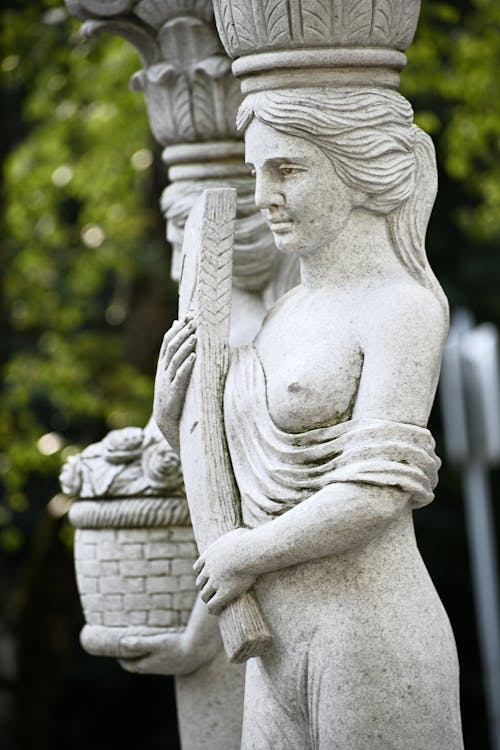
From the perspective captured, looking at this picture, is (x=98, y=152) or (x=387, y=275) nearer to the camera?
(x=387, y=275)

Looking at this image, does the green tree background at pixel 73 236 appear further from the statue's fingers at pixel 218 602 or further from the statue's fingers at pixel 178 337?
the statue's fingers at pixel 218 602

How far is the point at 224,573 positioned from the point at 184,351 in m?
0.68

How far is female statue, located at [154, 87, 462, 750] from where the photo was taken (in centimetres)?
426

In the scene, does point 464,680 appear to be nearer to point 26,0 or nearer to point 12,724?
point 12,724

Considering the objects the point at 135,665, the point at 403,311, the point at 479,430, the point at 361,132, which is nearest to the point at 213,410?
the point at 403,311

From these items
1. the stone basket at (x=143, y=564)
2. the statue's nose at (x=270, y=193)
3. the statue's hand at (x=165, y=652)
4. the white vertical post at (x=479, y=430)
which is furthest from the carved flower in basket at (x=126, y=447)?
the white vertical post at (x=479, y=430)

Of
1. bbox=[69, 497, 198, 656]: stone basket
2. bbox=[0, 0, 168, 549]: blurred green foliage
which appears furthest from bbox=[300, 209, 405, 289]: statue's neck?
bbox=[0, 0, 168, 549]: blurred green foliage

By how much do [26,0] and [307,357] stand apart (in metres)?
7.25

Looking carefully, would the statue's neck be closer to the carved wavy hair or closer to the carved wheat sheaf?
the carved wavy hair

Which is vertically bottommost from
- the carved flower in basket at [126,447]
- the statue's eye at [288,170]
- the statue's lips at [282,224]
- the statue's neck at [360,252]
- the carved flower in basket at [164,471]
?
the carved flower in basket at [164,471]

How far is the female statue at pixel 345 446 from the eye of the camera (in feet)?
14.0

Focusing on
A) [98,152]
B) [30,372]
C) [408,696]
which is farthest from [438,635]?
[98,152]

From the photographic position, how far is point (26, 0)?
10.9m

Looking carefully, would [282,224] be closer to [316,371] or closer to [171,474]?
[316,371]
